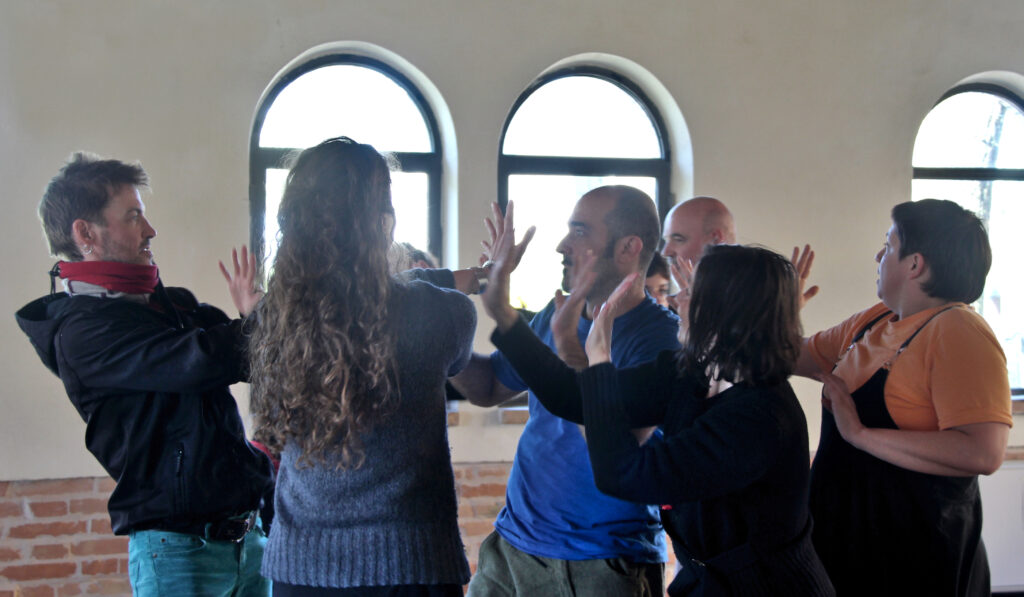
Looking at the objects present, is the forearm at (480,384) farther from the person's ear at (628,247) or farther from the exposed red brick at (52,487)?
the exposed red brick at (52,487)

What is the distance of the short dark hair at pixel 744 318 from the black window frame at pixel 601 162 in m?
2.12

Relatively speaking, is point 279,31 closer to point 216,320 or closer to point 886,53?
point 216,320

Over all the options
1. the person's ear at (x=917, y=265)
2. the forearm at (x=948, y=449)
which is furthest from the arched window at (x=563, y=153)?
the forearm at (x=948, y=449)

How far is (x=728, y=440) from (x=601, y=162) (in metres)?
2.42

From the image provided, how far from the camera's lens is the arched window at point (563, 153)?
3.55 m

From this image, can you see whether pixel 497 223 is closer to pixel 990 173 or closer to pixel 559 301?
pixel 559 301

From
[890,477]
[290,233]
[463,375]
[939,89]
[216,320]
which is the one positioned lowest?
[890,477]

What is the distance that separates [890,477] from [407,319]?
1.04 m

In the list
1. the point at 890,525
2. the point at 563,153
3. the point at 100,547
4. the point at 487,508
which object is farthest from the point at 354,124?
the point at 890,525

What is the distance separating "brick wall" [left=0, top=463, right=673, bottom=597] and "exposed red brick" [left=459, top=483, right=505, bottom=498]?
1.24 metres

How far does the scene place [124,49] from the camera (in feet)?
9.77

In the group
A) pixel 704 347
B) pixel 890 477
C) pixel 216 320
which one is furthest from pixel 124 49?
pixel 890 477

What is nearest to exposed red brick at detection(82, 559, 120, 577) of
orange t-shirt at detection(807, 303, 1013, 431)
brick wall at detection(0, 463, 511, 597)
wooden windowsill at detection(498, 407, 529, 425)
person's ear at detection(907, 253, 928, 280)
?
brick wall at detection(0, 463, 511, 597)

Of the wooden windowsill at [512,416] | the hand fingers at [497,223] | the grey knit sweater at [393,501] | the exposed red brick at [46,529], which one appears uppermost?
the hand fingers at [497,223]
